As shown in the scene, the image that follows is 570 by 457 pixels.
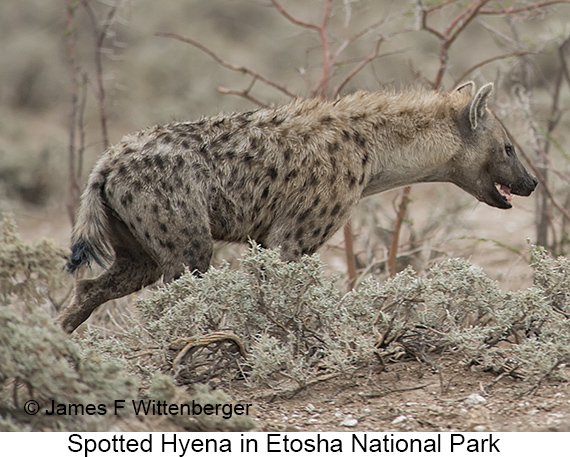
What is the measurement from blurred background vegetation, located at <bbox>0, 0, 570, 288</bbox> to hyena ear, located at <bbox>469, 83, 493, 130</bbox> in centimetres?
87

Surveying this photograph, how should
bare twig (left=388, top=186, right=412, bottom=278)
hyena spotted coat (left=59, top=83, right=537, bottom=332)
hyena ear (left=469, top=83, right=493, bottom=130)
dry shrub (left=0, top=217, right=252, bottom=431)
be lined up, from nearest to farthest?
dry shrub (left=0, top=217, right=252, bottom=431)
hyena spotted coat (left=59, top=83, right=537, bottom=332)
hyena ear (left=469, top=83, right=493, bottom=130)
bare twig (left=388, top=186, right=412, bottom=278)

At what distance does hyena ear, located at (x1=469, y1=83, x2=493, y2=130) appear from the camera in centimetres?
507

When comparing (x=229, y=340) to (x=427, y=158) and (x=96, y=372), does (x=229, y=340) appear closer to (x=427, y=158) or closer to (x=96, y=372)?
(x=96, y=372)

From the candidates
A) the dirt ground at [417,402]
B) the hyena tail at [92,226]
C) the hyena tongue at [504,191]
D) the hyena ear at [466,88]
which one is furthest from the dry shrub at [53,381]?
the hyena ear at [466,88]

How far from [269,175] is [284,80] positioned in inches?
412

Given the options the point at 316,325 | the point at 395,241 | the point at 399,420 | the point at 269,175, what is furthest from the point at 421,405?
the point at 395,241

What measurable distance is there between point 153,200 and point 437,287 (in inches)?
58.9

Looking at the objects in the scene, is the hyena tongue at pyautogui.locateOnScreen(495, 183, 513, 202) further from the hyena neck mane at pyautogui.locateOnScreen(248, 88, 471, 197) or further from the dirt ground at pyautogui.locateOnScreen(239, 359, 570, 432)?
the dirt ground at pyautogui.locateOnScreen(239, 359, 570, 432)

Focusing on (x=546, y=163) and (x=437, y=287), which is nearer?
(x=437, y=287)

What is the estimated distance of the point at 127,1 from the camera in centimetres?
648

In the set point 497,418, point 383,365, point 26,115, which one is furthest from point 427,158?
point 26,115

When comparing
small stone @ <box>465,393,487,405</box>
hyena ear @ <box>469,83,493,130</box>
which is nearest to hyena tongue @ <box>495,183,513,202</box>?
hyena ear @ <box>469,83,493,130</box>

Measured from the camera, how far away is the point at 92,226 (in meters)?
4.63

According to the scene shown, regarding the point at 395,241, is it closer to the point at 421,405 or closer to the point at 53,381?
the point at 421,405
